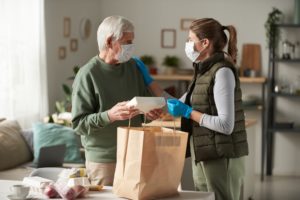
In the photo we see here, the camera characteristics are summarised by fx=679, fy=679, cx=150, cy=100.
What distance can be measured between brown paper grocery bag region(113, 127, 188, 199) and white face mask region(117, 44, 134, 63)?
475mm

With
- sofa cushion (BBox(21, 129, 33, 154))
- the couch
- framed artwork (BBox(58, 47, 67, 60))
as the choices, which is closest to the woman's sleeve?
the couch

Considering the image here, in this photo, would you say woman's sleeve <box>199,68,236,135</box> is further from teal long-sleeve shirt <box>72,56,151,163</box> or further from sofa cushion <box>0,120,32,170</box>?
sofa cushion <box>0,120,32,170</box>

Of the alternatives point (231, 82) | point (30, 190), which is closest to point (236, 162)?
point (231, 82)

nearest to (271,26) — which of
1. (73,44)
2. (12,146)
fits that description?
(73,44)

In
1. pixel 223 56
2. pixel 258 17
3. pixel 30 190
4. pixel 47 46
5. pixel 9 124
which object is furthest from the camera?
pixel 258 17

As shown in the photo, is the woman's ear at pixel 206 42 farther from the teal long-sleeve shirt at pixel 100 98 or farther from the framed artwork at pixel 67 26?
the framed artwork at pixel 67 26

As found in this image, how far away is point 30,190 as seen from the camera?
2.89 meters

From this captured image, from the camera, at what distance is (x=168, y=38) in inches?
314

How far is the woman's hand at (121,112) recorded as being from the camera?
111 inches

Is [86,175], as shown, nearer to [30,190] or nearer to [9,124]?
[30,190]

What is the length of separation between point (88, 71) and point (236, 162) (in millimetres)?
793

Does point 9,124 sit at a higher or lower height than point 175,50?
lower

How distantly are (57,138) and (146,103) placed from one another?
→ 3167mm

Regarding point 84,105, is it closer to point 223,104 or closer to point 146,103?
point 146,103
